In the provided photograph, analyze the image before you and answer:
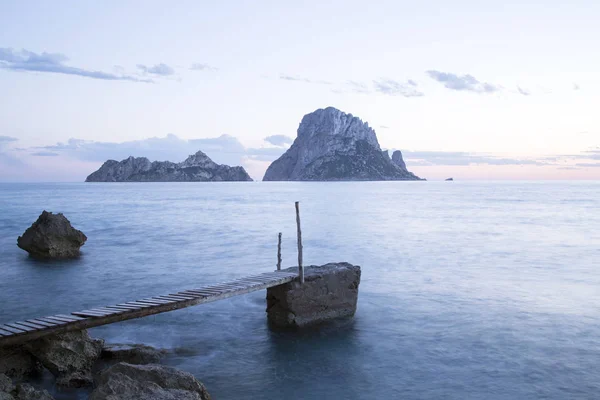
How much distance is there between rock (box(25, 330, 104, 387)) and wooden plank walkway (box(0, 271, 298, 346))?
0.36m

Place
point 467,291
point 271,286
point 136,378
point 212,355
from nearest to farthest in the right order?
point 136,378
point 212,355
point 271,286
point 467,291

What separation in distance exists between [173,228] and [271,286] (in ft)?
98.9

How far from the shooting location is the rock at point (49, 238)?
22.8m

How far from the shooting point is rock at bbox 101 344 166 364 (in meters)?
10.2

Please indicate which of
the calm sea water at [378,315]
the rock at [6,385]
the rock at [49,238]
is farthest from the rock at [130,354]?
the rock at [49,238]

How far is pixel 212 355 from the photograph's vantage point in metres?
11.1

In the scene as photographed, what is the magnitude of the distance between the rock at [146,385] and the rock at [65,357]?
201cm

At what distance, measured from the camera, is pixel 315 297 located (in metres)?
12.6

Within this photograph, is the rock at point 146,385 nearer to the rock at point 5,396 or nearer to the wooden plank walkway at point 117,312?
the rock at point 5,396

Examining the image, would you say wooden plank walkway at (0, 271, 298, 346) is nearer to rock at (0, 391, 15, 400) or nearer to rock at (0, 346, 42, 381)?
rock at (0, 346, 42, 381)

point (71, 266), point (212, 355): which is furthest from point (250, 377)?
point (71, 266)

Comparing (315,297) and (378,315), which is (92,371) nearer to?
(315,297)

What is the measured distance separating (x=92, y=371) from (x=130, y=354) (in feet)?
2.91

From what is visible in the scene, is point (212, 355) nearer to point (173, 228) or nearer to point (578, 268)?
point (578, 268)
